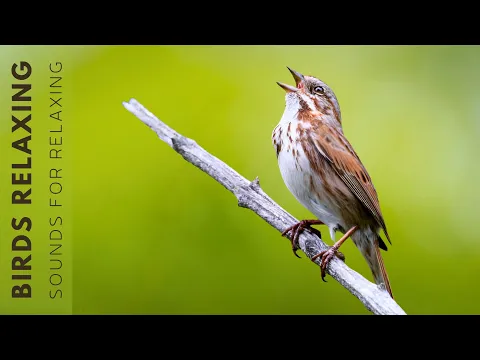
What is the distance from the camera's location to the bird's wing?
15.8 feet

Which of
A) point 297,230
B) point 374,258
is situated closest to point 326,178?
point 297,230

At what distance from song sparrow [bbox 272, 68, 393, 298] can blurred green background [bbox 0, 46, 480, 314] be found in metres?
0.32

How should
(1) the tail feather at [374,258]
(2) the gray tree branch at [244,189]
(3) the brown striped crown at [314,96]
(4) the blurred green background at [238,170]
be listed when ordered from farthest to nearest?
(4) the blurred green background at [238,170], (3) the brown striped crown at [314,96], (1) the tail feather at [374,258], (2) the gray tree branch at [244,189]

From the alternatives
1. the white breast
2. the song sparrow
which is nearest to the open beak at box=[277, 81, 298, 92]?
the song sparrow

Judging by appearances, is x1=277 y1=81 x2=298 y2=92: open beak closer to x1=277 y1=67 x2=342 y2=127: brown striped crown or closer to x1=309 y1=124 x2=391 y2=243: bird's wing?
x1=277 y1=67 x2=342 y2=127: brown striped crown

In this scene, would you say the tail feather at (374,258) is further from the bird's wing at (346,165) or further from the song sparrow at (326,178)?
the bird's wing at (346,165)

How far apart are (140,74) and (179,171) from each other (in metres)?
0.88

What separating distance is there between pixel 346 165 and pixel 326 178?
0.59ft

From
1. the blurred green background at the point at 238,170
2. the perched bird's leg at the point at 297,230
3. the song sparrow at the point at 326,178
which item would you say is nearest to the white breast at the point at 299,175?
the song sparrow at the point at 326,178

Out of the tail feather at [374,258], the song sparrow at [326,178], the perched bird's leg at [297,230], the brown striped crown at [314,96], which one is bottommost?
the tail feather at [374,258]

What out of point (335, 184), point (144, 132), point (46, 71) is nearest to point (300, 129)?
point (335, 184)

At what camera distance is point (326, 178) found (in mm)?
4805

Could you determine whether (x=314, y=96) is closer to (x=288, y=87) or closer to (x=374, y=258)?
(x=288, y=87)

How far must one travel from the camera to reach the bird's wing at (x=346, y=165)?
4.80m
